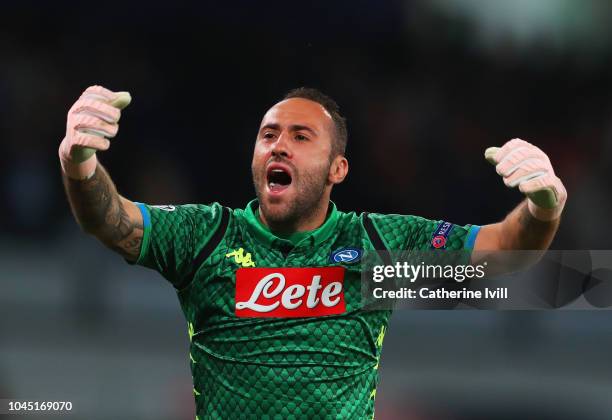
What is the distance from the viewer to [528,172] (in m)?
2.62

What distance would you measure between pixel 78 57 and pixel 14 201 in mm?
1008

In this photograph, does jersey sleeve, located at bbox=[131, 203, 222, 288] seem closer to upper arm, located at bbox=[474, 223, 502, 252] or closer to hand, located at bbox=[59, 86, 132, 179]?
hand, located at bbox=[59, 86, 132, 179]

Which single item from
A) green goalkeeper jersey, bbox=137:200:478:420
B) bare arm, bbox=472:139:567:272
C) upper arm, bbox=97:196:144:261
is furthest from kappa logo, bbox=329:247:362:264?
upper arm, bbox=97:196:144:261

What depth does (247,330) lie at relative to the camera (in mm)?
2893

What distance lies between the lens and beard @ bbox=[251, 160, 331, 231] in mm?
3033

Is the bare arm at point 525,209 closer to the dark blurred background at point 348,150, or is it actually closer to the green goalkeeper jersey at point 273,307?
the green goalkeeper jersey at point 273,307

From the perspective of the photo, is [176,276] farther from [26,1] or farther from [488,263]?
[26,1]

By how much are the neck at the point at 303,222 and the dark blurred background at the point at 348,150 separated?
201 centimetres

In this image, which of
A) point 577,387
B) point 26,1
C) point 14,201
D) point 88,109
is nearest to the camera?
point 88,109

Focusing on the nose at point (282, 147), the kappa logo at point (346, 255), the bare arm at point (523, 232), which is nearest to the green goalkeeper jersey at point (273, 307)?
the kappa logo at point (346, 255)

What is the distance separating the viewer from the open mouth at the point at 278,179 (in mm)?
3039

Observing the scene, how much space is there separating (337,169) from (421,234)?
379 millimetres

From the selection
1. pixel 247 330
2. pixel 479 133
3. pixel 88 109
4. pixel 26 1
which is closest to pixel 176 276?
pixel 247 330

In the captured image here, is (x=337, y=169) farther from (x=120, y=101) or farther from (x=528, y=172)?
(x=120, y=101)
